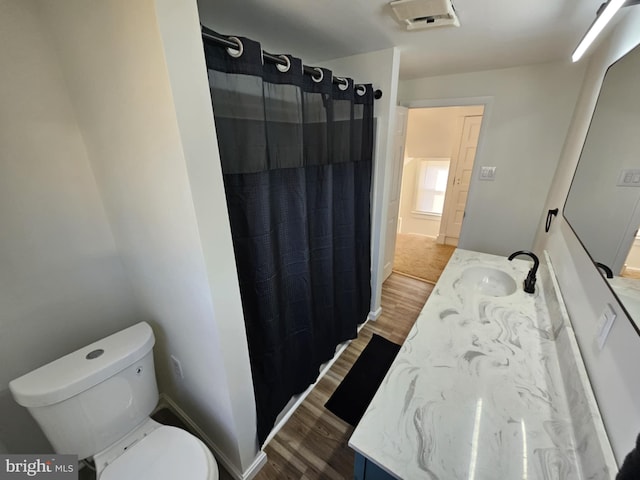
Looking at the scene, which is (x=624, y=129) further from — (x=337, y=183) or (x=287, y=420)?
(x=287, y=420)

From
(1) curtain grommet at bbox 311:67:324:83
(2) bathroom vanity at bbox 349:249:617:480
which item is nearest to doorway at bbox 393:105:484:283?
(1) curtain grommet at bbox 311:67:324:83

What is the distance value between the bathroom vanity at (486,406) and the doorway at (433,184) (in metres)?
1.97

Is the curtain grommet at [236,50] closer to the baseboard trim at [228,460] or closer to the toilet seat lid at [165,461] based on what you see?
the toilet seat lid at [165,461]

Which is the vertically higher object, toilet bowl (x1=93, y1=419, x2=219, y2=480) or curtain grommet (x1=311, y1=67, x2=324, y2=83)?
curtain grommet (x1=311, y1=67, x2=324, y2=83)

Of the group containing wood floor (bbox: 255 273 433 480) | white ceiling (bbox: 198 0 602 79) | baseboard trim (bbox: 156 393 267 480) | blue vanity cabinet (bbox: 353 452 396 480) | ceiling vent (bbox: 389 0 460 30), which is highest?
white ceiling (bbox: 198 0 602 79)

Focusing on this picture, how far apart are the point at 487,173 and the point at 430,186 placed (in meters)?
2.48

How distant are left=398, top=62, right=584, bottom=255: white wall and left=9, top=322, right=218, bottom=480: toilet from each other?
9.24ft

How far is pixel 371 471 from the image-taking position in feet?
2.39

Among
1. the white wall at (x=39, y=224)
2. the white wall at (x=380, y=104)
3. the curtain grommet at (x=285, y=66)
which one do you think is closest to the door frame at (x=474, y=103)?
the white wall at (x=380, y=104)

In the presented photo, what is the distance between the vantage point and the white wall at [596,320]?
1.98 feet

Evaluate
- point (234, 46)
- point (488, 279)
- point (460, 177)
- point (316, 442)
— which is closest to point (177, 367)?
point (316, 442)

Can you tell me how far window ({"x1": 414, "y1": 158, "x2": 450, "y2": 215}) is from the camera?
464cm

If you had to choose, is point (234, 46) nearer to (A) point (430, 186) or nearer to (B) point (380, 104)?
(B) point (380, 104)

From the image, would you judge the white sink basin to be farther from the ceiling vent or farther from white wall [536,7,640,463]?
the ceiling vent
